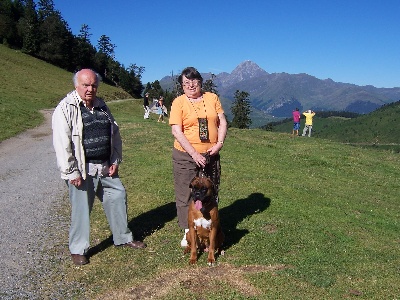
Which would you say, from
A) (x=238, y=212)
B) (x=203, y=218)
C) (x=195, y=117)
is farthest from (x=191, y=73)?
(x=238, y=212)

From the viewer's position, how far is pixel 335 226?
8508 mm

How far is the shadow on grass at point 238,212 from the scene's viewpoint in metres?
7.47

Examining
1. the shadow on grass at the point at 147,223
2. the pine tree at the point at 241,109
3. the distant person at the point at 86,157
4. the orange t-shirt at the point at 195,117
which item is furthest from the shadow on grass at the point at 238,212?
the pine tree at the point at 241,109

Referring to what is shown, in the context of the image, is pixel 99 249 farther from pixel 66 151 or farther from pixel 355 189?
pixel 355 189

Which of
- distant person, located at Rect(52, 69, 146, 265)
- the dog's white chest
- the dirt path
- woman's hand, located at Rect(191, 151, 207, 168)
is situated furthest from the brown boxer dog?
the dirt path

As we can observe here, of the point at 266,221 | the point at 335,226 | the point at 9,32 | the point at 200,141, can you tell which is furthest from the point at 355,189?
the point at 9,32

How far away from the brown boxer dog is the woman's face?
1295 millimetres

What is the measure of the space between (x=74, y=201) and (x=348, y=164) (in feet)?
49.0

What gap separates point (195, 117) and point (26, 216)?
5021 mm

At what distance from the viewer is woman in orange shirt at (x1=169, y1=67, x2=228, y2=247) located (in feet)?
19.8

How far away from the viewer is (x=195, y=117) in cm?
607

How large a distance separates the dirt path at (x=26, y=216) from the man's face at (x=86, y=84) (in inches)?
109

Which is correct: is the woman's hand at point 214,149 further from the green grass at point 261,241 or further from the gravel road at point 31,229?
the gravel road at point 31,229

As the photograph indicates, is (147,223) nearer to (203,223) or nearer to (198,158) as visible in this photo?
(203,223)
